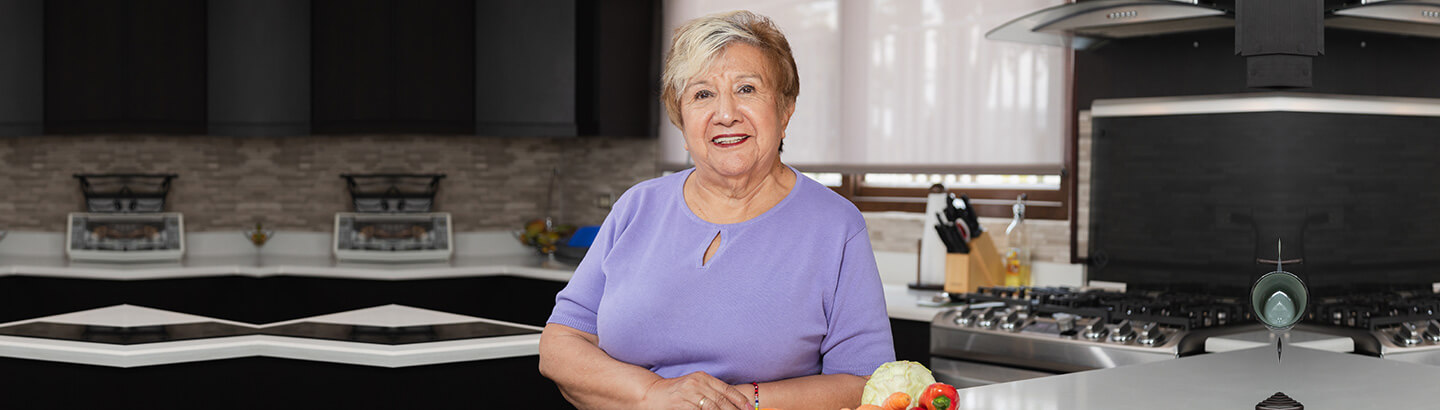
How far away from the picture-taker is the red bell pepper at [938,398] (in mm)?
1304

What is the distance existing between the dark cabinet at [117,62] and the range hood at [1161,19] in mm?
3210

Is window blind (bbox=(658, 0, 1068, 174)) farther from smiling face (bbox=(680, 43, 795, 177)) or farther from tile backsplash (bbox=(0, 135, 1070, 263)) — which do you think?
smiling face (bbox=(680, 43, 795, 177))

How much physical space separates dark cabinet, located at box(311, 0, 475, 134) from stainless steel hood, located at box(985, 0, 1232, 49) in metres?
2.40

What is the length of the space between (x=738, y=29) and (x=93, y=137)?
4360 millimetres

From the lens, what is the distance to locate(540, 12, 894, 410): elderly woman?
1568 millimetres

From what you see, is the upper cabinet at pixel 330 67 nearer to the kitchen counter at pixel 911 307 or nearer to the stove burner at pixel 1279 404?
the kitchen counter at pixel 911 307

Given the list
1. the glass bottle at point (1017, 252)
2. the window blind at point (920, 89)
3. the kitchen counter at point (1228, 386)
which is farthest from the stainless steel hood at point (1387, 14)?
the glass bottle at point (1017, 252)

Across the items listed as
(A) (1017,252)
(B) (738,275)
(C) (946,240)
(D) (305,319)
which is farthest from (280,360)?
(A) (1017,252)

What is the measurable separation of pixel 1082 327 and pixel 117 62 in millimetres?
3800

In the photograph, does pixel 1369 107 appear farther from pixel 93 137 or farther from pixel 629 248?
pixel 93 137

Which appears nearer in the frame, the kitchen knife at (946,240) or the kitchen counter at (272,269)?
the kitchen knife at (946,240)

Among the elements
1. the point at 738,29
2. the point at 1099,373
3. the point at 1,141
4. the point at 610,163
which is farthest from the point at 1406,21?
the point at 1,141

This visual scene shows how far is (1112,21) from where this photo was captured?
278 cm

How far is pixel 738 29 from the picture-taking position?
1599 millimetres
